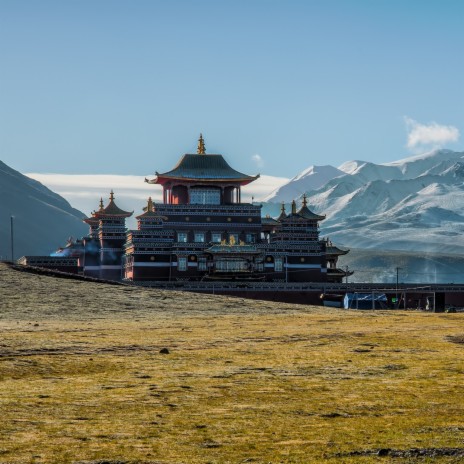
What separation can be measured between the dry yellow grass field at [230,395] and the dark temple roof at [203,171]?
87.8m

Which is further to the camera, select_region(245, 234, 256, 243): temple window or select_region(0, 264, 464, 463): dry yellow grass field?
select_region(245, 234, 256, 243): temple window

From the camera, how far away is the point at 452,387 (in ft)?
90.4

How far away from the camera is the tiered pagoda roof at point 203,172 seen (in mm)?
141625

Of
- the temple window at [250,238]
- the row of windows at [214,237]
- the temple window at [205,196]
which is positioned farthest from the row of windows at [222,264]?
the temple window at [205,196]

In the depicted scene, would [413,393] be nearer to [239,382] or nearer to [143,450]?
[239,382]

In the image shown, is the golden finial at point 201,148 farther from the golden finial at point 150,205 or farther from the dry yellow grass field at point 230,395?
the dry yellow grass field at point 230,395

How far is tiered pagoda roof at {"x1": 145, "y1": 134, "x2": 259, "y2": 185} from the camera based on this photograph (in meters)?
142

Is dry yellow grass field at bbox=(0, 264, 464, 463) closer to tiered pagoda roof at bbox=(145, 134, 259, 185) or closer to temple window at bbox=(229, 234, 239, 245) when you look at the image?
temple window at bbox=(229, 234, 239, 245)

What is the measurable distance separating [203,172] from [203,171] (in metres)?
0.29

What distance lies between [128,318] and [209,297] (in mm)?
21954

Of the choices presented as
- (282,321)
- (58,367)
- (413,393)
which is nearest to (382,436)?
(413,393)

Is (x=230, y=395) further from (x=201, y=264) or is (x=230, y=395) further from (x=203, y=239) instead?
(x=203, y=239)

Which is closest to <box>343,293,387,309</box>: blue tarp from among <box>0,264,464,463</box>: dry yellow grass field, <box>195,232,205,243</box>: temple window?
<box>195,232,205,243</box>: temple window

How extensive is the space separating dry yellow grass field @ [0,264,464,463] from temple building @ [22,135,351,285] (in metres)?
76.8
